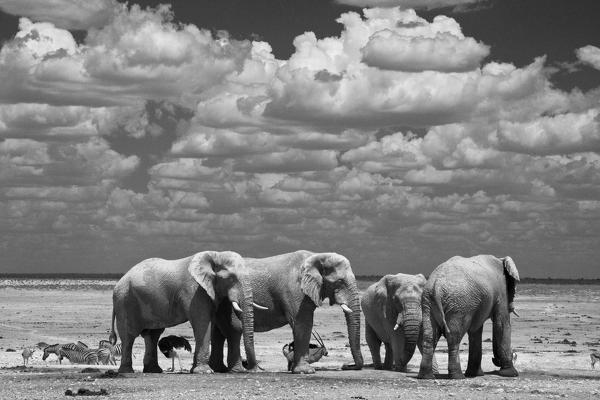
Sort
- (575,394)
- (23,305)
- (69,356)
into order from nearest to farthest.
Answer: (575,394), (69,356), (23,305)

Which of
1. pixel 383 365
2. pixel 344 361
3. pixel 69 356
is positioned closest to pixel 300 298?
pixel 383 365

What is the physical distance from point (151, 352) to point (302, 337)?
14.6 ft

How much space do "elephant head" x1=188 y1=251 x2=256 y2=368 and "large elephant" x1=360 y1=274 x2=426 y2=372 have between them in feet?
11.9

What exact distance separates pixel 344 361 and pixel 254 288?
605 cm

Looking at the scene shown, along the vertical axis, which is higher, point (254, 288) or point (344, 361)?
point (254, 288)

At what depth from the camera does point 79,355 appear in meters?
33.1

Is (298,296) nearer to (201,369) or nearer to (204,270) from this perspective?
(204,270)

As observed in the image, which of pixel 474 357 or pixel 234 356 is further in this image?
pixel 234 356

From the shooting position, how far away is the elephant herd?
26203mm

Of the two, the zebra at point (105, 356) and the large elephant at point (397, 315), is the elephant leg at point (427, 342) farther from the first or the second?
the zebra at point (105, 356)

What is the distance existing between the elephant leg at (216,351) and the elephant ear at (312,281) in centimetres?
317

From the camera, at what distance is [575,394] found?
75.4ft

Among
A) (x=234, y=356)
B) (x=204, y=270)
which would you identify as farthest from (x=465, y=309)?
(x=204, y=270)

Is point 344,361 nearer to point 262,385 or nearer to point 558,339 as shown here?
point 262,385
